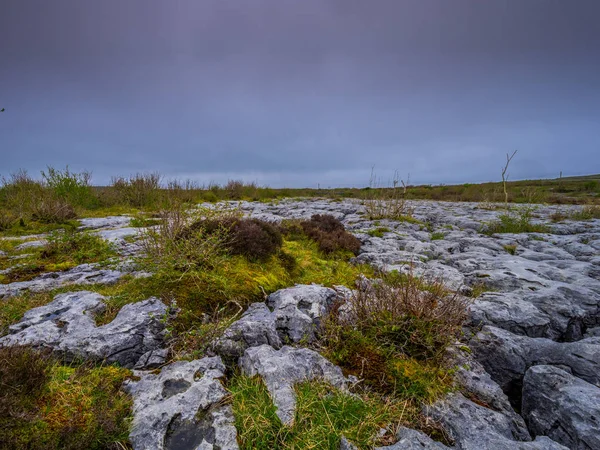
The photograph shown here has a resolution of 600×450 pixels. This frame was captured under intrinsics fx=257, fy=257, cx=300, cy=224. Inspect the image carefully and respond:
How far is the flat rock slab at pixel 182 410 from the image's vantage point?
1.96m

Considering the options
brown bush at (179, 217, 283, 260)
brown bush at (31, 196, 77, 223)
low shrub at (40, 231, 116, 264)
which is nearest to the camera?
brown bush at (179, 217, 283, 260)

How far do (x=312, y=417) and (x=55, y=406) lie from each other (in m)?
2.01

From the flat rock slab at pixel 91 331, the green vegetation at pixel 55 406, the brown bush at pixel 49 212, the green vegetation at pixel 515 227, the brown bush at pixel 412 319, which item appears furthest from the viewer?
the green vegetation at pixel 515 227

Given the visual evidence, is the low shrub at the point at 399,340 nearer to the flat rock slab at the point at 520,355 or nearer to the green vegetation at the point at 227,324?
the green vegetation at the point at 227,324

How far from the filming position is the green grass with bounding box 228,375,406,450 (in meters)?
1.96

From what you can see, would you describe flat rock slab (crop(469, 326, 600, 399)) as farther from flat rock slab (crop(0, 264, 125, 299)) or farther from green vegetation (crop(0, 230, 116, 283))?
green vegetation (crop(0, 230, 116, 283))

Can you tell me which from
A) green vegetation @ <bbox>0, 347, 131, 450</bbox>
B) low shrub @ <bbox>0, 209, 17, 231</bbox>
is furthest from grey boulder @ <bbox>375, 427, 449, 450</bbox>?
low shrub @ <bbox>0, 209, 17, 231</bbox>

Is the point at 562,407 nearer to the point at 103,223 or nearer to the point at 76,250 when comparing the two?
the point at 76,250

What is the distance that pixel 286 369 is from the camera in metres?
2.61

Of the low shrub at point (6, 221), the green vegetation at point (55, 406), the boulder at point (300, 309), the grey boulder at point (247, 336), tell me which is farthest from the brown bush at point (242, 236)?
the low shrub at point (6, 221)

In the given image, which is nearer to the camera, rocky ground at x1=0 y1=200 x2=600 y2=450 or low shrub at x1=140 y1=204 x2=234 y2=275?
rocky ground at x1=0 y1=200 x2=600 y2=450

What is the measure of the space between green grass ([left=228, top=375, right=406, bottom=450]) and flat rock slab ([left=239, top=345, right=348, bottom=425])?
8cm

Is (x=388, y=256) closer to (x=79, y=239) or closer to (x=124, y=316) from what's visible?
(x=124, y=316)

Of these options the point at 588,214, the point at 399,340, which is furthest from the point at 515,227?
the point at 399,340
